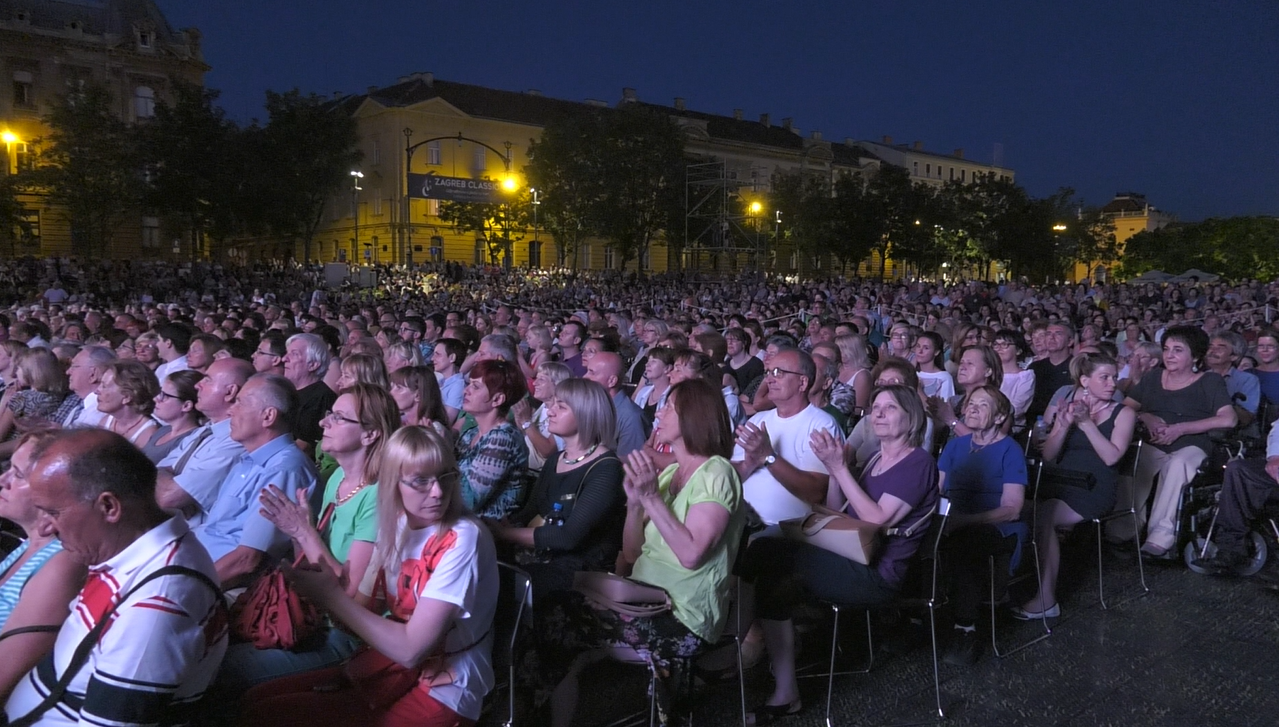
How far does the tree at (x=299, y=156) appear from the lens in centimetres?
3572

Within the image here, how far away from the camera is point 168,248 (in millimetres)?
45406

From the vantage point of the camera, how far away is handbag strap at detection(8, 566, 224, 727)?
202cm

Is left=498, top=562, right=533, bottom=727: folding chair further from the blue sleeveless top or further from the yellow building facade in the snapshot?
the yellow building facade

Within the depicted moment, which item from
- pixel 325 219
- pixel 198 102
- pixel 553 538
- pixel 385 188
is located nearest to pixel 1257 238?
pixel 385 188

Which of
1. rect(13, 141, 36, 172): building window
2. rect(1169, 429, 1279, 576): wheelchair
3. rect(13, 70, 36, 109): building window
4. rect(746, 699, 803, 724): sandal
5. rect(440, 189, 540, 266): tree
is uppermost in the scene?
rect(13, 70, 36, 109): building window

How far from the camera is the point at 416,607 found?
8.31 feet

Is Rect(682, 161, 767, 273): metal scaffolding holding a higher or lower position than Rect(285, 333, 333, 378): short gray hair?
higher

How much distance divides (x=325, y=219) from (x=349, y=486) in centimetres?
5763

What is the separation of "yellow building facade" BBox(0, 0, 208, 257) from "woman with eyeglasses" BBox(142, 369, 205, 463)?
40.0 meters

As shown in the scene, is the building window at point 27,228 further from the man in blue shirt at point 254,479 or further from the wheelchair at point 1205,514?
the wheelchair at point 1205,514

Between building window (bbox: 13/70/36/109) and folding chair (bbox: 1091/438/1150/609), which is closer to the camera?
folding chair (bbox: 1091/438/1150/609)

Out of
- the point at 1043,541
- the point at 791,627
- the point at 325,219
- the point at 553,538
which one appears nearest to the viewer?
the point at 553,538

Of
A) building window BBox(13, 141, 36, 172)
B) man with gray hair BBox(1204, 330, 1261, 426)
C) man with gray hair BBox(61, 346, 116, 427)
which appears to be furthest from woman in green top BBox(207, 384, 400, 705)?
building window BBox(13, 141, 36, 172)

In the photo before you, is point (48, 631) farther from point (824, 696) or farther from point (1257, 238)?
point (1257, 238)
